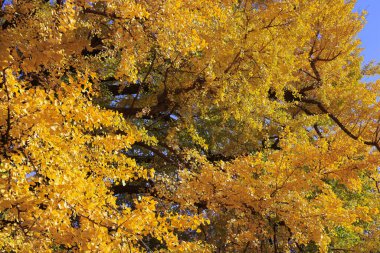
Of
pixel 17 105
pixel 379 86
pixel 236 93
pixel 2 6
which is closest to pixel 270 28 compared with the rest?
pixel 236 93

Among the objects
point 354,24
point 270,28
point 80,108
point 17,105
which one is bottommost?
point 17,105

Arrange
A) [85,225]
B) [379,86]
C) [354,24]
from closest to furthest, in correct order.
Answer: [85,225]
[379,86]
[354,24]

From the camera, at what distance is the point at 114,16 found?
5117mm

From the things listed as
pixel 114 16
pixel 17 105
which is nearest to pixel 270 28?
pixel 114 16

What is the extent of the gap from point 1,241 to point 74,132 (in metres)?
1.29

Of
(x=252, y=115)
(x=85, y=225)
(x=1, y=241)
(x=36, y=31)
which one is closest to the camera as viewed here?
(x=85, y=225)

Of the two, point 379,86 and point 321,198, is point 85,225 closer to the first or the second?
point 321,198

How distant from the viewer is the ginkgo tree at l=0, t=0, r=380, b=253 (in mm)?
3223

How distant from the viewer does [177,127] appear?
8.20m

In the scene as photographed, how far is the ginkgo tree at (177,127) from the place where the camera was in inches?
127

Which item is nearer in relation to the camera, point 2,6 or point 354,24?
point 2,6

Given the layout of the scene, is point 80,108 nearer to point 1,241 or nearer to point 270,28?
point 1,241

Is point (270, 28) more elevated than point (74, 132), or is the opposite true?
point (270, 28)

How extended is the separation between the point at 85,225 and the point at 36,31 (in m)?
2.77
